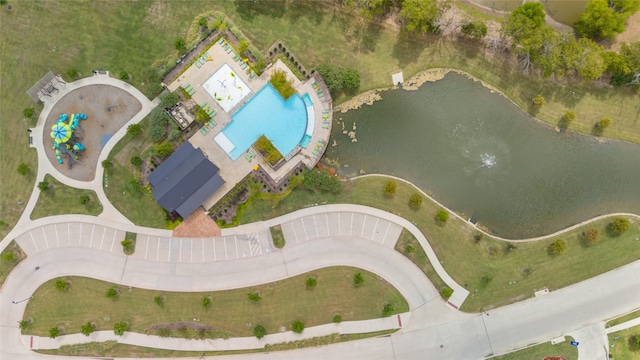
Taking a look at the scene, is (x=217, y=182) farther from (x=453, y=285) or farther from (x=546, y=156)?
(x=546, y=156)

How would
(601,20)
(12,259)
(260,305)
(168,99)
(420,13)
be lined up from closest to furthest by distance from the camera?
(601,20), (420,13), (168,99), (260,305), (12,259)

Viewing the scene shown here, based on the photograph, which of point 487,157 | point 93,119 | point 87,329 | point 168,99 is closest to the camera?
point 87,329

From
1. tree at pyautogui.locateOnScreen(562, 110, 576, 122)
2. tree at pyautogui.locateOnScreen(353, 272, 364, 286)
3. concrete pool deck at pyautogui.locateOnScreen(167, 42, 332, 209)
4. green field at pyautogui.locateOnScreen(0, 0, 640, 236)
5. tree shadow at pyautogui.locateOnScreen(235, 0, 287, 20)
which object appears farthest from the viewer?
tree shadow at pyautogui.locateOnScreen(235, 0, 287, 20)

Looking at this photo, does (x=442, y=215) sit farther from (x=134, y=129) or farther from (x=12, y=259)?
(x=12, y=259)

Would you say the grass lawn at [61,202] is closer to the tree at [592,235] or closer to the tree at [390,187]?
the tree at [390,187]

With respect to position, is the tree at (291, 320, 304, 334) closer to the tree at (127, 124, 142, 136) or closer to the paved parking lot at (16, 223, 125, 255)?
the paved parking lot at (16, 223, 125, 255)

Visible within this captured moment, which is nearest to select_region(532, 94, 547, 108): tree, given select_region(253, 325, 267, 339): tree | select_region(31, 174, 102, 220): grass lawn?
select_region(253, 325, 267, 339): tree

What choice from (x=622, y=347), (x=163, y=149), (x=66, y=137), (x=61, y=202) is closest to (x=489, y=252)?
(x=622, y=347)
